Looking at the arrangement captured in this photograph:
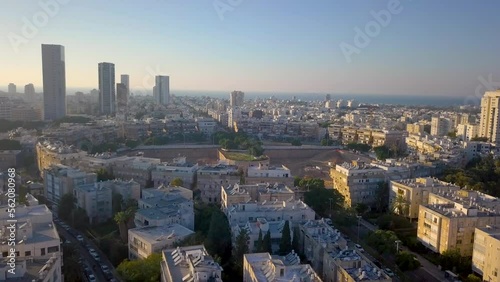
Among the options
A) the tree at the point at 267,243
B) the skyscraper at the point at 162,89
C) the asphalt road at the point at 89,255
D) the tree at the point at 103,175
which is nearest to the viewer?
the tree at the point at 267,243

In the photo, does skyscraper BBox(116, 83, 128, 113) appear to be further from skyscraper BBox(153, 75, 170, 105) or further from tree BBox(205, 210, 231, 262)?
tree BBox(205, 210, 231, 262)

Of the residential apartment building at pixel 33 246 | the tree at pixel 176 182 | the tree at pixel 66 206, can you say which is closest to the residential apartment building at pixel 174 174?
the tree at pixel 176 182

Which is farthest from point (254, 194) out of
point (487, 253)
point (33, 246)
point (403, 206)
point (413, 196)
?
point (33, 246)

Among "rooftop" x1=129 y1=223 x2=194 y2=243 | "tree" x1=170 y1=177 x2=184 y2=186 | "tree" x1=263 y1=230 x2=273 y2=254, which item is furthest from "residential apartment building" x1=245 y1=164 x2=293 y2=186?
"tree" x1=263 y1=230 x2=273 y2=254

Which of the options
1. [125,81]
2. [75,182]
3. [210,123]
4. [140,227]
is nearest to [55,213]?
[75,182]

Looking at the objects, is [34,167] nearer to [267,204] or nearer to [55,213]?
[55,213]

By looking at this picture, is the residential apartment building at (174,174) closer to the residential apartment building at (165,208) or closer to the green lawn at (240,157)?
the residential apartment building at (165,208)

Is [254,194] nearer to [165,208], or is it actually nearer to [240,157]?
[165,208]
